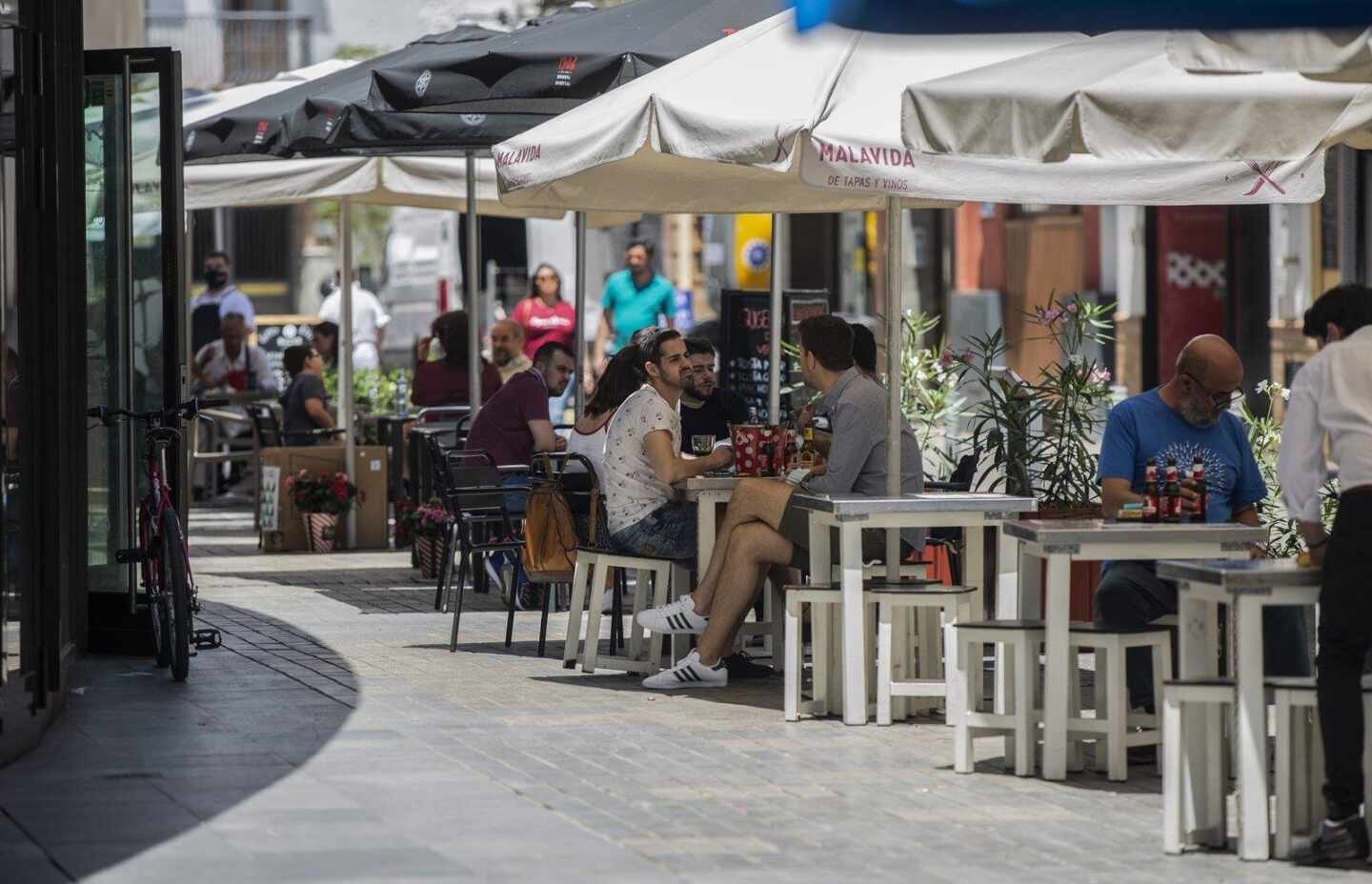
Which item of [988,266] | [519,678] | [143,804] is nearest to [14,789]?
[143,804]

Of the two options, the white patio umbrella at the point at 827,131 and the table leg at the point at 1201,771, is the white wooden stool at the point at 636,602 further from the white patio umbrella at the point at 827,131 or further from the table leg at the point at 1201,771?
the table leg at the point at 1201,771

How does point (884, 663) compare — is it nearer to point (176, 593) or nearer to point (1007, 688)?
point (1007, 688)

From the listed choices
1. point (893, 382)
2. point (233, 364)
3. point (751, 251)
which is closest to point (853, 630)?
point (893, 382)

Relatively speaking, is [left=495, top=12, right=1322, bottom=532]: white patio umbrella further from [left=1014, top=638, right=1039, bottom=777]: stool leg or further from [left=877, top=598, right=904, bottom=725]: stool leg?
[left=1014, top=638, right=1039, bottom=777]: stool leg

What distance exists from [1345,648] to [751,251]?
2668 centimetres

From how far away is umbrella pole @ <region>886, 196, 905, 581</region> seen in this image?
9828 mm

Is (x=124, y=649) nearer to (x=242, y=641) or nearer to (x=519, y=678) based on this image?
(x=242, y=641)

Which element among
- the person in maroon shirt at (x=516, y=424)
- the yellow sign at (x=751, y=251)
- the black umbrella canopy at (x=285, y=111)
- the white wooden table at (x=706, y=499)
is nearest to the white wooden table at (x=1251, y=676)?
the white wooden table at (x=706, y=499)

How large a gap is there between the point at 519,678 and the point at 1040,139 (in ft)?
11.8

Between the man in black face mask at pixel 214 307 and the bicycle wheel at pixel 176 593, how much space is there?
38.7ft

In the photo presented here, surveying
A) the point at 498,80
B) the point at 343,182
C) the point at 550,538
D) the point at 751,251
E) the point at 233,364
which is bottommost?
the point at 550,538

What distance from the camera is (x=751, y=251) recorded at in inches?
1321

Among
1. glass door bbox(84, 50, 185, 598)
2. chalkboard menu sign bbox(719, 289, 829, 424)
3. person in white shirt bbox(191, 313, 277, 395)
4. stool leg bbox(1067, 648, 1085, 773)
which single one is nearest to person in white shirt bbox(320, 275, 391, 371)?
person in white shirt bbox(191, 313, 277, 395)

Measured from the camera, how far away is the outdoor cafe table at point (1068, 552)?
829 centimetres
